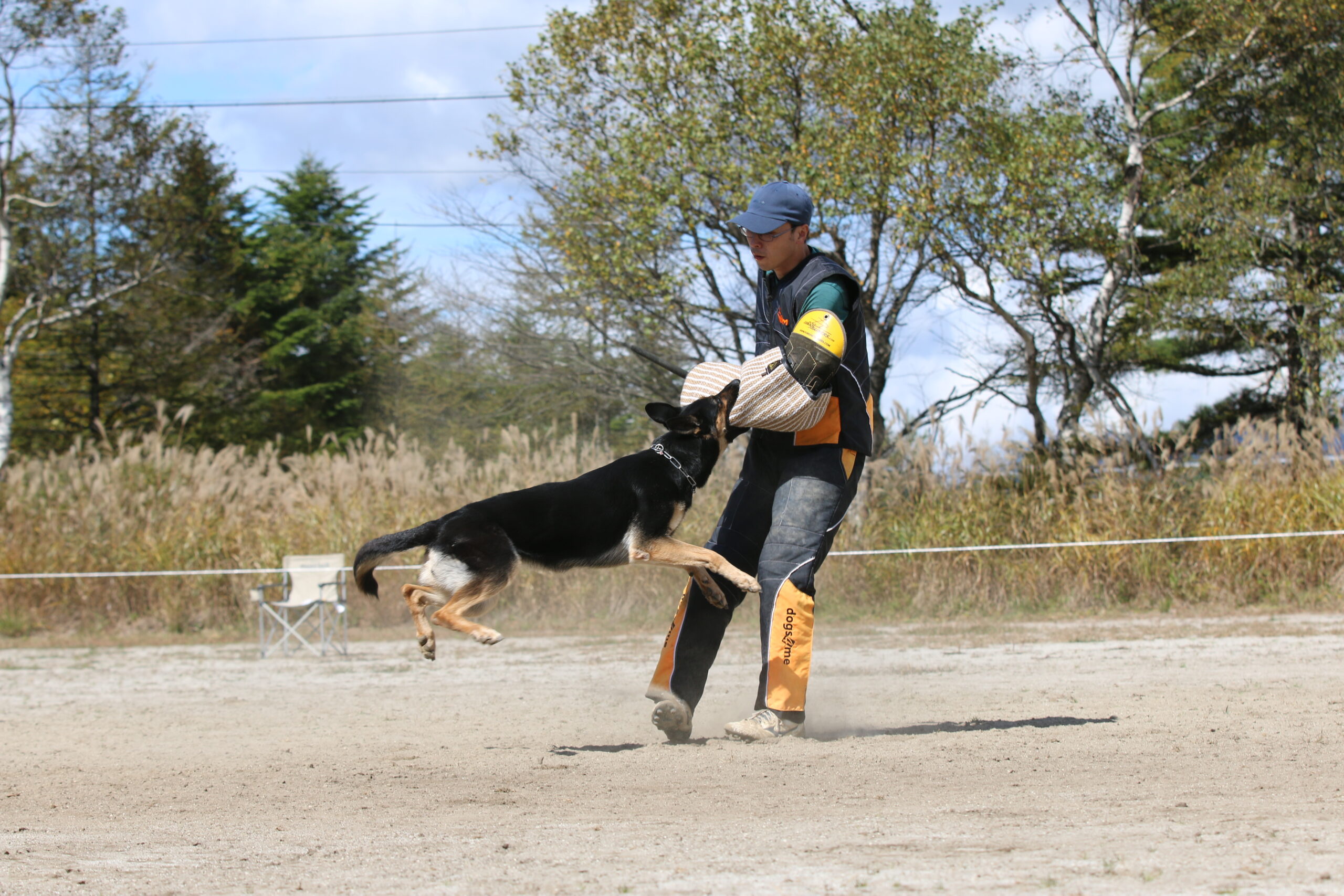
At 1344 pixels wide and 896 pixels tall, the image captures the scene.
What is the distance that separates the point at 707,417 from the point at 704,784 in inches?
70.4

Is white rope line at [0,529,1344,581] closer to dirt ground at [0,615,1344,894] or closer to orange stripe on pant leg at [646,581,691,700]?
dirt ground at [0,615,1344,894]

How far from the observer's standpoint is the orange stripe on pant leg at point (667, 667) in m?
5.05

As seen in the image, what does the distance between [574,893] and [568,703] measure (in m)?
4.21

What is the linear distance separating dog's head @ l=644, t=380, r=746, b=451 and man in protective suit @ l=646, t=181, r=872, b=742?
0.17 m

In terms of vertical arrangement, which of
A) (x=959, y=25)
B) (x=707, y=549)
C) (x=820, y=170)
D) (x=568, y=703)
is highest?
(x=959, y=25)

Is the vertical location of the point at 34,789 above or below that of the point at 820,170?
below

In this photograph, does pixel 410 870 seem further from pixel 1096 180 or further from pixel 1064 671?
pixel 1096 180

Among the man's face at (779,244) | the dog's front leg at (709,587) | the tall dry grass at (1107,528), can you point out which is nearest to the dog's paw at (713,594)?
the dog's front leg at (709,587)

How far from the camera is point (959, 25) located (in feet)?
45.3

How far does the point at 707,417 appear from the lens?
5.23m

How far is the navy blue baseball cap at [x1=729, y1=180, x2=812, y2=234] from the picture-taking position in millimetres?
4785

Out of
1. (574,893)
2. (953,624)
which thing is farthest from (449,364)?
(574,893)

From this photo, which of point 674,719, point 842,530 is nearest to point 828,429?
point 674,719

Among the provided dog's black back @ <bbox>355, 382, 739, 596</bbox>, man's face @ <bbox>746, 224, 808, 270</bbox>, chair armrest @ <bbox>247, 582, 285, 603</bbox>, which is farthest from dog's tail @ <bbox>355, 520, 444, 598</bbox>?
chair armrest @ <bbox>247, 582, 285, 603</bbox>
